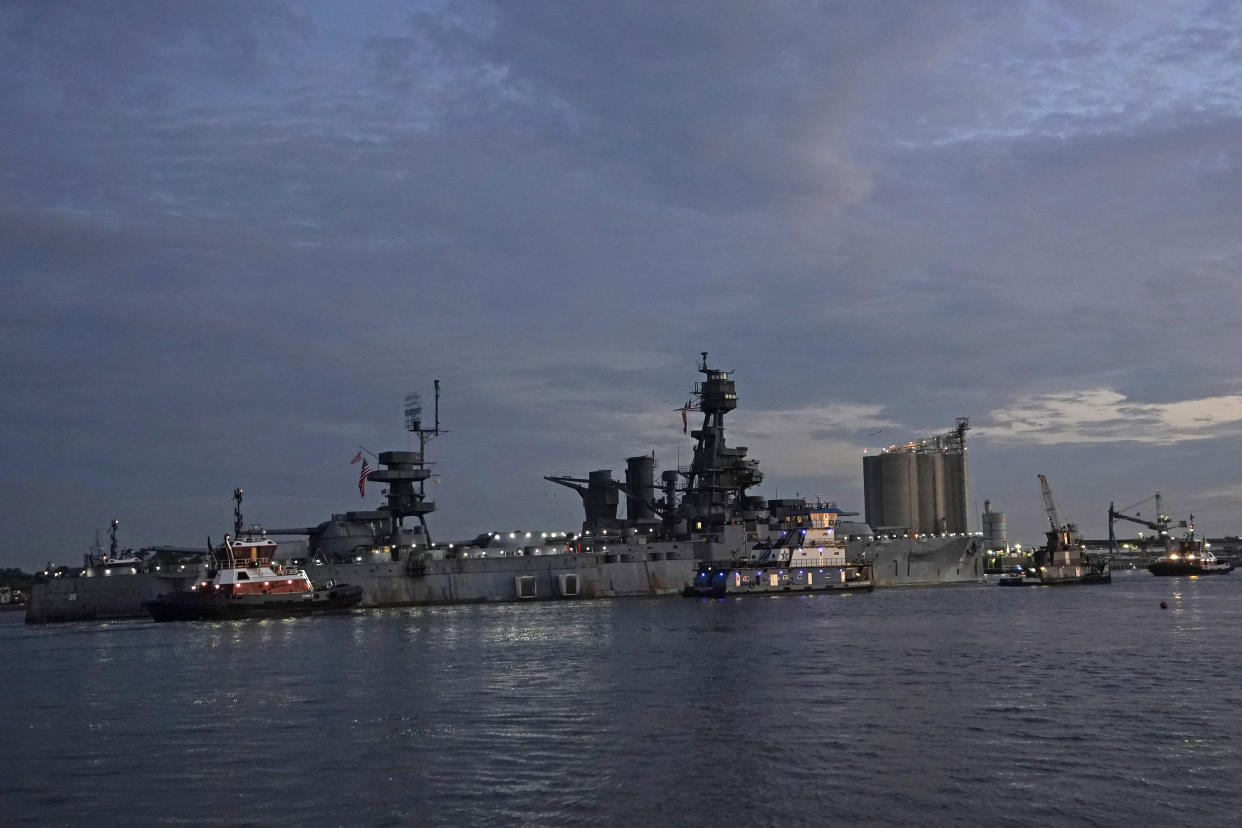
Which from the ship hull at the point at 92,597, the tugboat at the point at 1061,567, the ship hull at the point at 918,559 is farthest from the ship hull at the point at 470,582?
the tugboat at the point at 1061,567

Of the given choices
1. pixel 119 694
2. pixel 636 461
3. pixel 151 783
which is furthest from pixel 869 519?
pixel 151 783

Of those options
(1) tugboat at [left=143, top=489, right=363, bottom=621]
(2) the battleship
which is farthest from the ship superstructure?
(1) tugboat at [left=143, top=489, right=363, bottom=621]

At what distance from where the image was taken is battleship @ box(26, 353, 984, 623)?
105 metres

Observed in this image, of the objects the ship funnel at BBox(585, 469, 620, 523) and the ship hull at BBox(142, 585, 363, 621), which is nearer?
the ship hull at BBox(142, 585, 363, 621)

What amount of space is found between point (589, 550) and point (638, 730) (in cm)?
8635

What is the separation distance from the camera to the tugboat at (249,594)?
289ft

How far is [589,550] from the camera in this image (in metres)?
119

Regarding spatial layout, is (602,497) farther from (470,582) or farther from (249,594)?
(249,594)

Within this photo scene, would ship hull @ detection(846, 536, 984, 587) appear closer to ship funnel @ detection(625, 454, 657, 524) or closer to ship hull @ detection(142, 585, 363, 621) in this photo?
ship funnel @ detection(625, 454, 657, 524)

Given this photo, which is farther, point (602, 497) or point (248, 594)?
point (602, 497)

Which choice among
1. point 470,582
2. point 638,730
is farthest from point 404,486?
point 638,730

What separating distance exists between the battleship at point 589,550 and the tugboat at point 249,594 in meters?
11.7

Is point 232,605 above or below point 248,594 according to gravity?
below

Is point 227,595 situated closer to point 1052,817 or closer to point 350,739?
point 350,739
